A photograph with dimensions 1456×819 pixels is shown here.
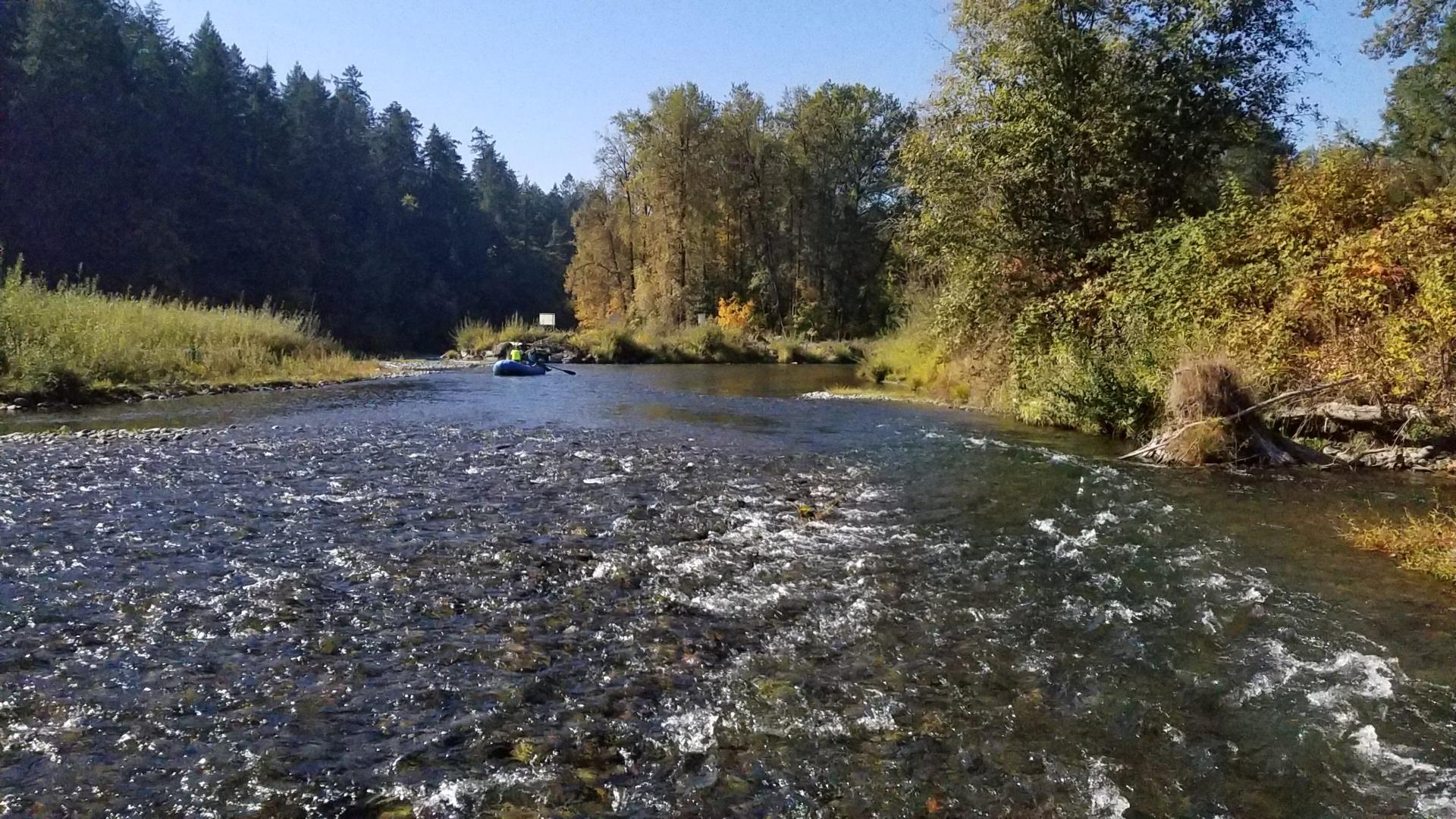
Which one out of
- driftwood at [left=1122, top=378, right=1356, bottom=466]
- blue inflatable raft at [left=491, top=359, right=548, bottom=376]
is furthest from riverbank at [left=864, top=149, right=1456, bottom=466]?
blue inflatable raft at [left=491, top=359, right=548, bottom=376]

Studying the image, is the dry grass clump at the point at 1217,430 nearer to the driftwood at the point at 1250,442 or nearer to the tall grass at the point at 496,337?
the driftwood at the point at 1250,442

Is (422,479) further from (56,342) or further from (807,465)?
(56,342)

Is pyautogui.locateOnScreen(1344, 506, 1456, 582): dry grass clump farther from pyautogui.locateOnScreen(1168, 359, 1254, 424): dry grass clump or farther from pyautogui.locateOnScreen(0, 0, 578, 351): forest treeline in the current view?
pyautogui.locateOnScreen(0, 0, 578, 351): forest treeline

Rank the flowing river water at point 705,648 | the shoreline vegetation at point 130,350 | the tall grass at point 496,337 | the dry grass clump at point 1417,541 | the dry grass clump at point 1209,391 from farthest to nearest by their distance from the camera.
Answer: the tall grass at point 496,337
the shoreline vegetation at point 130,350
the dry grass clump at point 1209,391
the dry grass clump at point 1417,541
the flowing river water at point 705,648

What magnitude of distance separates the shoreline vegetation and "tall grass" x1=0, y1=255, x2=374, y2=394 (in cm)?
3

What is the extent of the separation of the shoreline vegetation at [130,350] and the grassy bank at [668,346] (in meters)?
A: 17.2

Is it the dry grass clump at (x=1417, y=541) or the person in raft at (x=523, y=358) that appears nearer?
the dry grass clump at (x=1417, y=541)

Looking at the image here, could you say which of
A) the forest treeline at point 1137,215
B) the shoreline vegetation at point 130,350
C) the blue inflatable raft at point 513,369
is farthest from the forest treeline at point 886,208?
the shoreline vegetation at point 130,350

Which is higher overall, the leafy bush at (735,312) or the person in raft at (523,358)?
the leafy bush at (735,312)

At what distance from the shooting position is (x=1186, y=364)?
1261 cm

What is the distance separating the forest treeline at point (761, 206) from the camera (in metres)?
57.4

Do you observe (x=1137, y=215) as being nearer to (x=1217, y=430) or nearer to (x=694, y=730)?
(x=1217, y=430)

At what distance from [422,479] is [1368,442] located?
505 inches

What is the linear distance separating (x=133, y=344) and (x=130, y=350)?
25.9 inches
